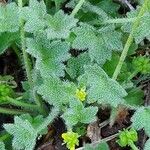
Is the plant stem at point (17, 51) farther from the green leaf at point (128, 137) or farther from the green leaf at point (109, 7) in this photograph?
the green leaf at point (128, 137)

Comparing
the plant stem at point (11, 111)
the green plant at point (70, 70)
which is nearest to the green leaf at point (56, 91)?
the green plant at point (70, 70)

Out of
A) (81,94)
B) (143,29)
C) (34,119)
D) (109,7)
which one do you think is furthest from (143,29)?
(34,119)

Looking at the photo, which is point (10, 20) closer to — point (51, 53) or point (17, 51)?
point (51, 53)

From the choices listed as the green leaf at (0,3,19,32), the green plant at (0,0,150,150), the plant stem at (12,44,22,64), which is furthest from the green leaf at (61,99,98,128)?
the plant stem at (12,44,22,64)

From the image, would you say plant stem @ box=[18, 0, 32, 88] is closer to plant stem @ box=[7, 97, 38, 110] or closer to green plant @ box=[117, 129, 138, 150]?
plant stem @ box=[7, 97, 38, 110]

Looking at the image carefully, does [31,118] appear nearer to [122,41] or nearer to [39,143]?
[39,143]

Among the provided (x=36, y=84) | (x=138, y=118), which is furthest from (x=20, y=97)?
(x=138, y=118)

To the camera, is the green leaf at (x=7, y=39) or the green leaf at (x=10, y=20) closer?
the green leaf at (x=10, y=20)

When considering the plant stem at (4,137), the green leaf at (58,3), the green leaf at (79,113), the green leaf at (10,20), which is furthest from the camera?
the green leaf at (58,3)
